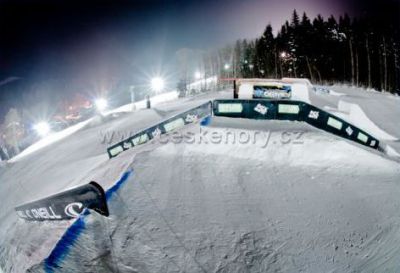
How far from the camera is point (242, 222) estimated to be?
23.8 feet

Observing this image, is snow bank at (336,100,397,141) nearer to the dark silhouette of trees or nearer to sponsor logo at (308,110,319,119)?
sponsor logo at (308,110,319,119)

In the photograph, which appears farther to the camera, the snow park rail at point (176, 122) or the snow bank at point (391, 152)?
the snow park rail at point (176, 122)

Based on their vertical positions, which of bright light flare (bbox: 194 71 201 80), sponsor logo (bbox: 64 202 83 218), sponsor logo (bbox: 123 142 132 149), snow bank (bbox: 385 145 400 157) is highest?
bright light flare (bbox: 194 71 201 80)

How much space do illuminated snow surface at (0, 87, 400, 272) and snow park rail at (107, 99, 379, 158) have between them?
41 cm

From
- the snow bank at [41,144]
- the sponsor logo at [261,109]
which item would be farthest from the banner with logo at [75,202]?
the snow bank at [41,144]

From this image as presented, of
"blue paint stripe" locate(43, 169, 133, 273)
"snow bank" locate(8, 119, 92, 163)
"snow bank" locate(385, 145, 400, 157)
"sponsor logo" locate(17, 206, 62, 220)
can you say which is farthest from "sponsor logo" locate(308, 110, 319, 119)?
"snow bank" locate(8, 119, 92, 163)

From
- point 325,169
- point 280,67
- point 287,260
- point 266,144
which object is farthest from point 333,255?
point 280,67

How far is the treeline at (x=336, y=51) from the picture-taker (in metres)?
44.8

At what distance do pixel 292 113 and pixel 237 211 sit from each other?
5.58 m

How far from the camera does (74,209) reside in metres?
7.52

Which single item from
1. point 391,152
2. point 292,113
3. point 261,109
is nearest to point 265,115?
point 261,109

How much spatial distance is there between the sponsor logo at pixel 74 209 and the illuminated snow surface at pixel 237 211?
253 millimetres

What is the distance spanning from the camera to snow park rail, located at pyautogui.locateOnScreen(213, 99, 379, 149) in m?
11.3

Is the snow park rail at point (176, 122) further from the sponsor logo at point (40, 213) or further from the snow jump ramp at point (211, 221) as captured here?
the sponsor logo at point (40, 213)
